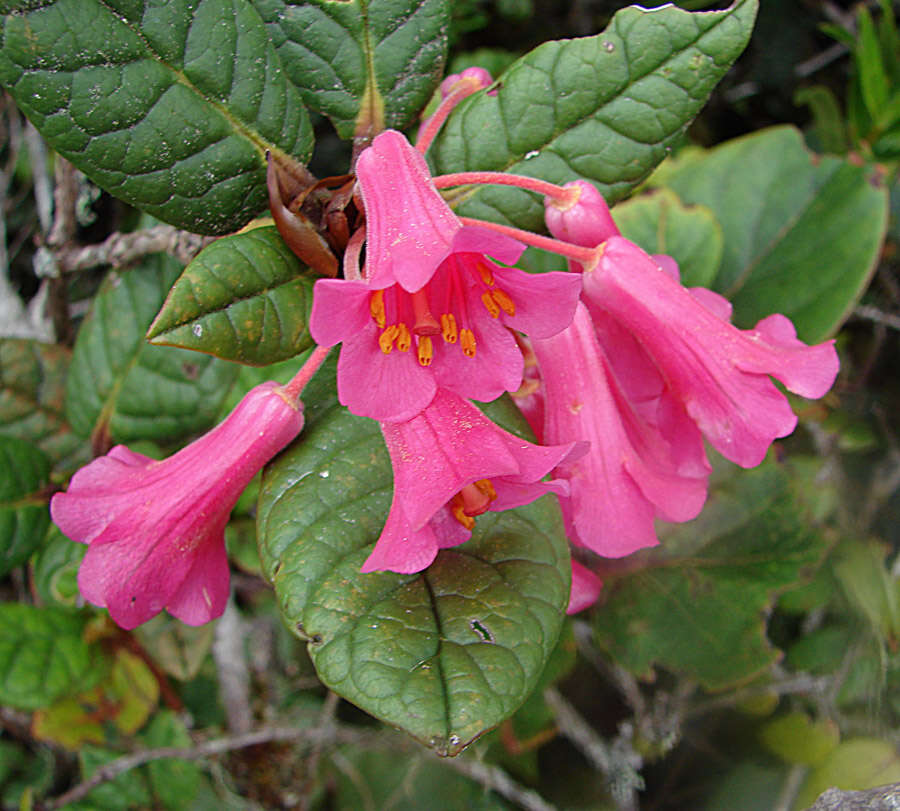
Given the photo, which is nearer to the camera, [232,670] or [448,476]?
[448,476]

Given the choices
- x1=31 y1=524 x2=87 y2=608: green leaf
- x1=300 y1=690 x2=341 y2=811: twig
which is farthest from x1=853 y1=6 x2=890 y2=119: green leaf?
x1=31 y1=524 x2=87 y2=608: green leaf

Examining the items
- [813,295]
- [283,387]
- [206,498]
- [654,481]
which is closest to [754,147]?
[813,295]

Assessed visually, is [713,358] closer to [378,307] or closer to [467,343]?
[467,343]

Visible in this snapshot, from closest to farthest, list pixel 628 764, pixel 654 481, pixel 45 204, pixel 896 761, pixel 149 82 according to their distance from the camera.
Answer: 1. pixel 149 82
2. pixel 654 481
3. pixel 896 761
4. pixel 628 764
5. pixel 45 204

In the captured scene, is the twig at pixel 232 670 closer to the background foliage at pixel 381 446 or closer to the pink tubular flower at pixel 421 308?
the background foliage at pixel 381 446

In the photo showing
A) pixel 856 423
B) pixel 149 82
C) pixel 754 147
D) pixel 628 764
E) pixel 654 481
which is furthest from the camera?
pixel 856 423

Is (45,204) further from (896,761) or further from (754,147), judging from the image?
(896,761)

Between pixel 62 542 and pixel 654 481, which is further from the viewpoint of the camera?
pixel 62 542

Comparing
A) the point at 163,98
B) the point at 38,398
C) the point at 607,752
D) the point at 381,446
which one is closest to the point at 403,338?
the point at 381,446
